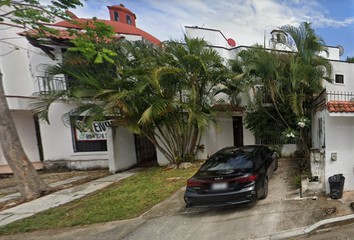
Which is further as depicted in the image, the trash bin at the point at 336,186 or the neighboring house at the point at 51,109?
the neighboring house at the point at 51,109

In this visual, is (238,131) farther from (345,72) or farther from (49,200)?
(49,200)

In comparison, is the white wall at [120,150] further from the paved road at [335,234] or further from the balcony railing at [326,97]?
the balcony railing at [326,97]

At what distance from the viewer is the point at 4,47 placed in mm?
10352

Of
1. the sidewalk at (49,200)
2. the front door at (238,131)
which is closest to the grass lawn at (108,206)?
the sidewalk at (49,200)

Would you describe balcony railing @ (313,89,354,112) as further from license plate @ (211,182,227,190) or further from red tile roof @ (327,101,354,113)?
license plate @ (211,182,227,190)

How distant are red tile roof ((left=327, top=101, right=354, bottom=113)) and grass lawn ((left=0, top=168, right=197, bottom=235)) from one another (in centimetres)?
467

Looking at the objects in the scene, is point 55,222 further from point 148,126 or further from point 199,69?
point 199,69

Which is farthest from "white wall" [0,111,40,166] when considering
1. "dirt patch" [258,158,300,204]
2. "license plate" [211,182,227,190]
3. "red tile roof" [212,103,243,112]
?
"dirt patch" [258,158,300,204]

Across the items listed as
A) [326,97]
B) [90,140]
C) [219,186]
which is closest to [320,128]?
[326,97]

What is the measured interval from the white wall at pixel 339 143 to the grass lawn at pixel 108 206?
4.18 metres

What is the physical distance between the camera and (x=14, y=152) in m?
5.63

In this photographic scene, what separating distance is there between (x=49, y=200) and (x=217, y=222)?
5318mm

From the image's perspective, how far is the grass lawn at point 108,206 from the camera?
4312mm

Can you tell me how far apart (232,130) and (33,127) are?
12074 mm
